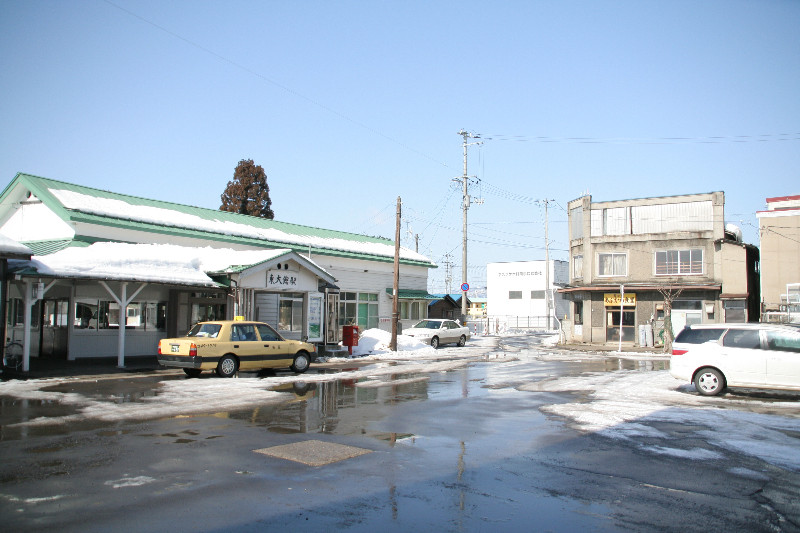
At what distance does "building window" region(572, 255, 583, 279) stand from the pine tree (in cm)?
2541

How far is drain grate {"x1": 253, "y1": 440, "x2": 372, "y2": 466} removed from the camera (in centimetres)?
764

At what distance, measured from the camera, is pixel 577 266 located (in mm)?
39781

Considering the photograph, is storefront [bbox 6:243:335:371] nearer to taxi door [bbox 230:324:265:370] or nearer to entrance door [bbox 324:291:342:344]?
entrance door [bbox 324:291:342:344]

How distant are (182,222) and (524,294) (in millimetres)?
50262

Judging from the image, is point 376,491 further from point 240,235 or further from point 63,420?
point 240,235

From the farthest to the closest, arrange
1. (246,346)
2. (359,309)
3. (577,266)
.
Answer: (577,266) < (359,309) < (246,346)

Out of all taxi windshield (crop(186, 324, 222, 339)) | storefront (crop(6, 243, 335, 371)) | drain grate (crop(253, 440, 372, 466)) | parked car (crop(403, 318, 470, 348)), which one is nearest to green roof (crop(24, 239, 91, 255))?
storefront (crop(6, 243, 335, 371))

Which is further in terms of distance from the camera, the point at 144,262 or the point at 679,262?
the point at 679,262

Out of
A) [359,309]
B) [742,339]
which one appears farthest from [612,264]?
[742,339]

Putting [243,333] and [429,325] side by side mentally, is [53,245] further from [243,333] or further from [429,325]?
[429,325]

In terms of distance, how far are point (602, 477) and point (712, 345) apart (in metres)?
8.39

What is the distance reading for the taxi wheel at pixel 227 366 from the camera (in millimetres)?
16094

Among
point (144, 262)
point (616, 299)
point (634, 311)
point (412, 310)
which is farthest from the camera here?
point (412, 310)

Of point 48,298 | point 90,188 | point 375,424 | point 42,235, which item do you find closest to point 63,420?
point 375,424
